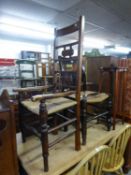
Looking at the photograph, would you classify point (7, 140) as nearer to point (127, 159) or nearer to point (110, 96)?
point (110, 96)

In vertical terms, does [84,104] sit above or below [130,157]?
above

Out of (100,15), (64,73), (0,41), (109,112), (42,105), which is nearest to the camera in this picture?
(42,105)

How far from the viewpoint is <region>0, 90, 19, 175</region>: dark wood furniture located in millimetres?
856

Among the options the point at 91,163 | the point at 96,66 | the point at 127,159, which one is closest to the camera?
the point at 91,163

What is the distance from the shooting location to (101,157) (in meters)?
1.12

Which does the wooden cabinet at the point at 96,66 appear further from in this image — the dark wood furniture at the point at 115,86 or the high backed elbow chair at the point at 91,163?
the high backed elbow chair at the point at 91,163

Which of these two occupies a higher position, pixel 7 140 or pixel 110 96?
pixel 110 96

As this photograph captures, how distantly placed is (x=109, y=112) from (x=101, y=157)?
0.68 metres

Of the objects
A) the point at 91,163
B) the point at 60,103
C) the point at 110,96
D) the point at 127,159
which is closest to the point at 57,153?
the point at 91,163

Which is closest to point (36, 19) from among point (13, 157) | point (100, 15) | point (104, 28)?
point (100, 15)

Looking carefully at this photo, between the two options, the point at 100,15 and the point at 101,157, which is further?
the point at 100,15

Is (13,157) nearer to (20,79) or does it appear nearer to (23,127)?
(23,127)

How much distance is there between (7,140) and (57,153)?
0.56 meters

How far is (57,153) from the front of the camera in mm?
1278
